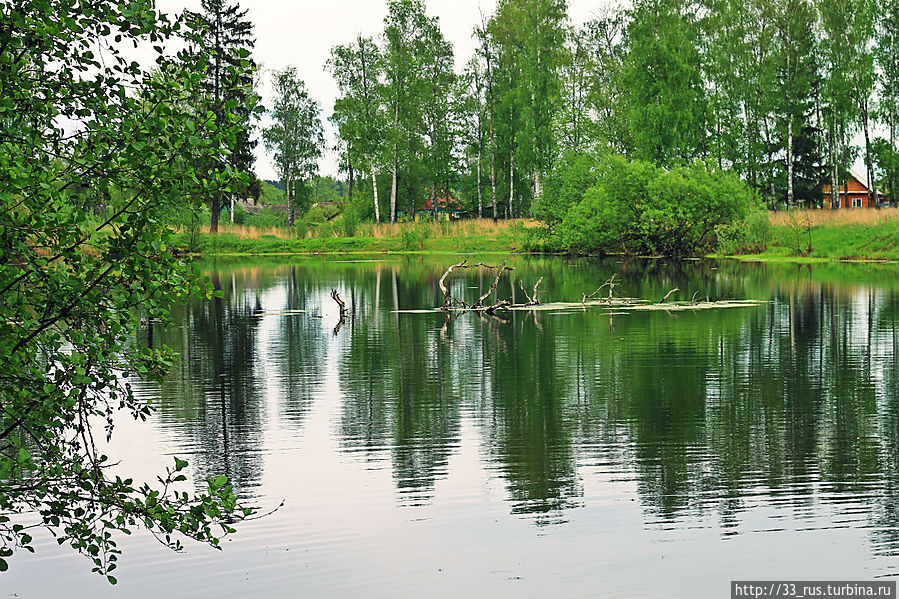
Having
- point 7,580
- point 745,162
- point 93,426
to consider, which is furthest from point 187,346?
point 745,162

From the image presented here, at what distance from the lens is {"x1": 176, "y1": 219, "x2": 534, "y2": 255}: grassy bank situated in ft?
237

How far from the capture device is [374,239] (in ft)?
248

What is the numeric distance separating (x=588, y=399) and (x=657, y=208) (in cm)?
4406

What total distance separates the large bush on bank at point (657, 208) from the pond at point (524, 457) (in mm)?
31361

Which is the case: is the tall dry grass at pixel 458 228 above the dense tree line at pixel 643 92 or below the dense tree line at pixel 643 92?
below

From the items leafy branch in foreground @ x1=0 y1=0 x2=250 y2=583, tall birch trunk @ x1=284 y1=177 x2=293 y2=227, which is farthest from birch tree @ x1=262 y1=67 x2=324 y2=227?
leafy branch in foreground @ x1=0 y1=0 x2=250 y2=583

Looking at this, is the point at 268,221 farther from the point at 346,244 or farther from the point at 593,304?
the point at 593,304

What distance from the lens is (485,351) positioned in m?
22.8

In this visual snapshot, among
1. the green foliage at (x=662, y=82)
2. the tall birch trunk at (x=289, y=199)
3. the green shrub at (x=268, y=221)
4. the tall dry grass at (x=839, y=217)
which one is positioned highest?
the green foliage at (x=662, y=82)

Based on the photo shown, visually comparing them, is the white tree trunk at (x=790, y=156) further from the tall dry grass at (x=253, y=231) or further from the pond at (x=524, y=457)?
the pond at (x=524, y=457)

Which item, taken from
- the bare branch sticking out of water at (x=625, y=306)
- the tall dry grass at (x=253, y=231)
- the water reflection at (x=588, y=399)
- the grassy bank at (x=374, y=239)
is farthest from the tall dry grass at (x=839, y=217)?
the tall dry grass at (x=253, y=231)

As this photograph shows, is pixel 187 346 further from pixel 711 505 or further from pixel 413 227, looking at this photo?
pixel 413 227

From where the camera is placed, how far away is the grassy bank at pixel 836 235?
180 ft

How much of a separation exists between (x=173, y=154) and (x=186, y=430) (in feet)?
29.4
